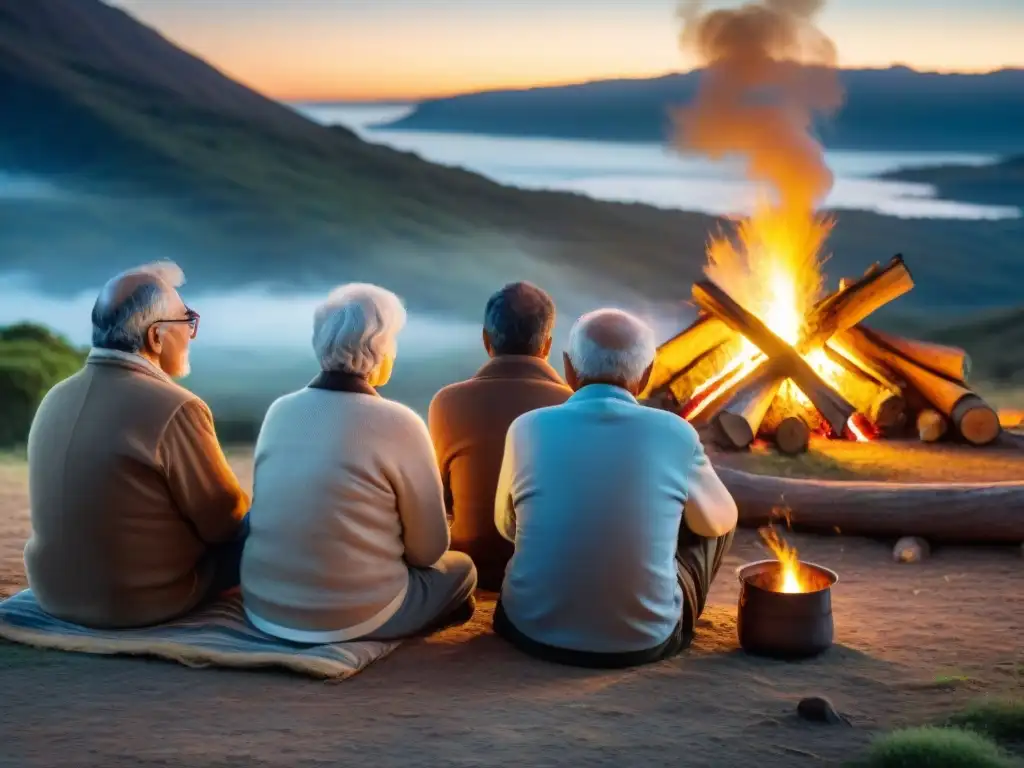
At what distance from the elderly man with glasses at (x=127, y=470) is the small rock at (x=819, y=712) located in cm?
172

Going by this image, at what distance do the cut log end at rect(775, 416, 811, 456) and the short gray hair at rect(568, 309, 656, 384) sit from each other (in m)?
2.82

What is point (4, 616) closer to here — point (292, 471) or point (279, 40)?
point (292, 471)

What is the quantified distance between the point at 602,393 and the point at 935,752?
1.30 m

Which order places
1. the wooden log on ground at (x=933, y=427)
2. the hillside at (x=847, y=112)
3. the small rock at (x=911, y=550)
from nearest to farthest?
1. the small rock at (x=911, y=550)
2. the wooden log on ground at (x=933, y=427)
3. the hillside at (x=847, y=112)

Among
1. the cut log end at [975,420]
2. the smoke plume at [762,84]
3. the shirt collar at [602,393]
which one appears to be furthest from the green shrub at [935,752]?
the smoke plume at [762,84]

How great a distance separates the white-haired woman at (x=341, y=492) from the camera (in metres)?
3.74

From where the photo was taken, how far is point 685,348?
23.4 feet

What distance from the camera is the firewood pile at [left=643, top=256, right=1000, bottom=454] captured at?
6609 mm

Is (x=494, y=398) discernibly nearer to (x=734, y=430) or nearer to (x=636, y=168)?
(x=734, y=430)

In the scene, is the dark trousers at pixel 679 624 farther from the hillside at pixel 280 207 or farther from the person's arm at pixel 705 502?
the hillside at pixel 280 207

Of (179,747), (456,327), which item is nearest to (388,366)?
(179,747)

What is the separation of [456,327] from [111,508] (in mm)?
8064

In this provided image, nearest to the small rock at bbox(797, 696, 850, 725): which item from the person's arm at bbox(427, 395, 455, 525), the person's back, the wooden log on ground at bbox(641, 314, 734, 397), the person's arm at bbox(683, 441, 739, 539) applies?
the person's arm at bbox(683, 441, 739, 539)

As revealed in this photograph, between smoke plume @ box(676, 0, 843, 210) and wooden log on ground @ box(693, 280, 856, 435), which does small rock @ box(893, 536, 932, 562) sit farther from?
smoke plume @ box(676, 0, 843, 210)
